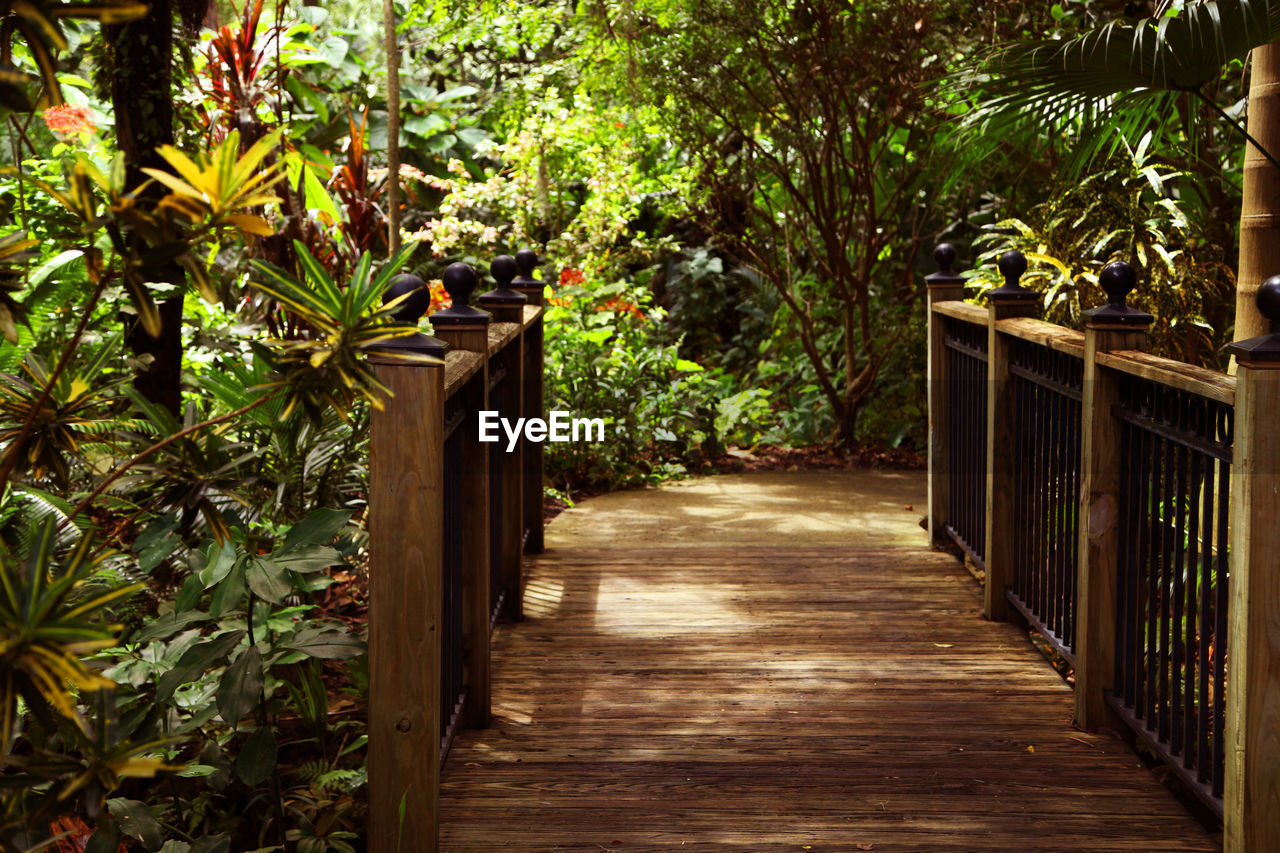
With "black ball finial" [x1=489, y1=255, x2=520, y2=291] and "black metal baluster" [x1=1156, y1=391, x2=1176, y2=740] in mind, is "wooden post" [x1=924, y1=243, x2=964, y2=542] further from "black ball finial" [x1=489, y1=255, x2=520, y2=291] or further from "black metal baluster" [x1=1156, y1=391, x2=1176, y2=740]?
"black metal baluster" [x1=1156, y1=391, x2=1176, y2=740]

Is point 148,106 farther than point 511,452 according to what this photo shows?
No

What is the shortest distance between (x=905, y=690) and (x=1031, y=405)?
1.07 meters

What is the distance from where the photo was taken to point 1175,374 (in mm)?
2680

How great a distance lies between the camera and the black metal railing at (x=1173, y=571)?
8.51 ft

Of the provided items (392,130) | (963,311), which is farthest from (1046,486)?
(392,130)

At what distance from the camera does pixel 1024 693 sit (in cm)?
360

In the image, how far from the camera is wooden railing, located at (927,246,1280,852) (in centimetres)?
235

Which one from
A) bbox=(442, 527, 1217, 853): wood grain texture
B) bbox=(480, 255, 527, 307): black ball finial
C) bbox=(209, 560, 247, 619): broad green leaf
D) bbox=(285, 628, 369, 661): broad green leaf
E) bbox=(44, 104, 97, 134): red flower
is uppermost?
bbox=(44, 104, 97, 134): red flower

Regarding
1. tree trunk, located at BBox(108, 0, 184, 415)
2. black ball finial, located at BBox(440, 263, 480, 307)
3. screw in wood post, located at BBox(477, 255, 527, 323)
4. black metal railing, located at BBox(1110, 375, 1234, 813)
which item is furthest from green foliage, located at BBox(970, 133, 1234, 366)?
tree trunk, located at BBox(108, 0, 184, 415)

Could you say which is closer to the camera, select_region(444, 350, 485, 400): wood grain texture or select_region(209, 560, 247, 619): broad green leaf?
select_region(209, 560, 247, 619): broad green leaf

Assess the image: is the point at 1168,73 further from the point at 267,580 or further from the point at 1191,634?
the point at 267,580

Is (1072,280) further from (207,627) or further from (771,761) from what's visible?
(207,627)

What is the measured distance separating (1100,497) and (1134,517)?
0.36 feet

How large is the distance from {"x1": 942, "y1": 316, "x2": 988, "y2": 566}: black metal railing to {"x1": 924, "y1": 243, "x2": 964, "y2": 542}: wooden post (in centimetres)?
4
